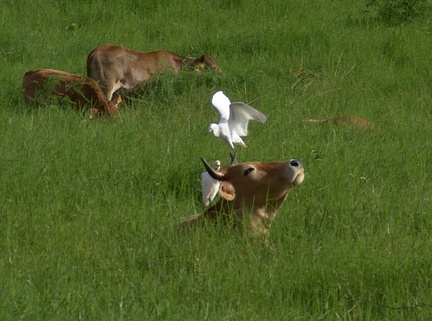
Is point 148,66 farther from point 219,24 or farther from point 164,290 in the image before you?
point 164,290

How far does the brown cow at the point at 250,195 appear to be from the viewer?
19.2 feet

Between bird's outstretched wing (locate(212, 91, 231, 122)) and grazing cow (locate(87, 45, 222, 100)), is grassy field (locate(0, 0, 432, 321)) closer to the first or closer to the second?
grazing cow (locate(87, 45, 222, 100))

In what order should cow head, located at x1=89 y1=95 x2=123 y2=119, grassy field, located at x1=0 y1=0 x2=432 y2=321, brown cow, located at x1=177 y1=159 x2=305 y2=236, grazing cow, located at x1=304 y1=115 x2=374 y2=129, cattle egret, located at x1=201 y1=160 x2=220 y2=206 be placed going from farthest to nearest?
cow head, located at x1=89 y1=95 x2=123 y2=119, grazing cow, located at x1=304 y1=115 x2=374 y2=129, brown cow, located at x1=177 y1=159 x2=305 y2=236, cattle egret, located at x1=201 y1=160 x2=220 y2=206, grassy field, located at x1=0 y1=0 x2=432 y2=321

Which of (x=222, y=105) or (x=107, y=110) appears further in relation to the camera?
(x=107, y=110)

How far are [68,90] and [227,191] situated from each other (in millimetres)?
3825

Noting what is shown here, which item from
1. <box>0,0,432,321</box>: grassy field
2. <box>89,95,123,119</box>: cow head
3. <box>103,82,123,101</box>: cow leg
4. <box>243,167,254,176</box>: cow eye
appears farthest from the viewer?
<box>103,82,123,101</box>: cow leg

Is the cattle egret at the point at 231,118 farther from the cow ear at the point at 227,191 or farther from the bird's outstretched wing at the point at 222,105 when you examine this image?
the cow ear at the point at 227,191

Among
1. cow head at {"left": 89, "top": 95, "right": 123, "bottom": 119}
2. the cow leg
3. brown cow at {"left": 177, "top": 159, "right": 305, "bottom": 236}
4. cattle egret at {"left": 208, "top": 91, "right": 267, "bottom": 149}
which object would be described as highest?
cattle egret at {"left": 208, "top": 91, "right": 267, "bottom": 149}

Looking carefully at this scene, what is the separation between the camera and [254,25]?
13539mm

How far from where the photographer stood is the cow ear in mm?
5824

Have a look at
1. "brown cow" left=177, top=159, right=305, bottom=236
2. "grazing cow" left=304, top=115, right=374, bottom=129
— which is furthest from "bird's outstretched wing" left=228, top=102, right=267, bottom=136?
"grazing cow" left=304, top=115, right=374, bottom=129

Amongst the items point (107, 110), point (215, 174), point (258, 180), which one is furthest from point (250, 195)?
point (107, 110)

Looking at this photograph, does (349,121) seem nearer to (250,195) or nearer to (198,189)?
(198,189)

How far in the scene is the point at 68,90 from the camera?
9.33 m
